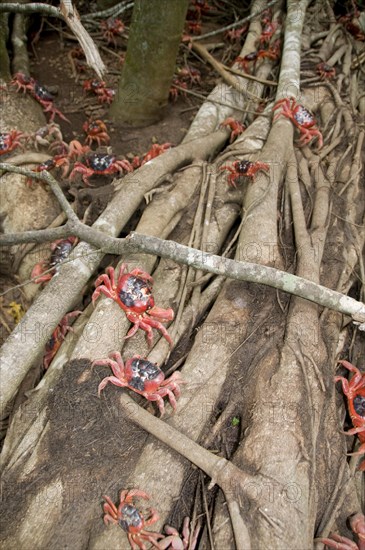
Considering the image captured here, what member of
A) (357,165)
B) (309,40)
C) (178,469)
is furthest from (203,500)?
(309,40)

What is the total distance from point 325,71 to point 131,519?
201 inches

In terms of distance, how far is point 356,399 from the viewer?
3.04 metres

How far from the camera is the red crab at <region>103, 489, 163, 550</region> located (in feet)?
7.40

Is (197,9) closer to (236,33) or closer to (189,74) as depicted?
(236,33)

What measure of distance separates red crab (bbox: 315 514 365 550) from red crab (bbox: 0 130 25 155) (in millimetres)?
4185

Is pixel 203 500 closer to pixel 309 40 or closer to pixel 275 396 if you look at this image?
pixel 275 396

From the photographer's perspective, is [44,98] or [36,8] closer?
[36,8]

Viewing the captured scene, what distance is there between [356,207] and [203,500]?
9.50 feet

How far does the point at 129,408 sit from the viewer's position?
8.59 feet

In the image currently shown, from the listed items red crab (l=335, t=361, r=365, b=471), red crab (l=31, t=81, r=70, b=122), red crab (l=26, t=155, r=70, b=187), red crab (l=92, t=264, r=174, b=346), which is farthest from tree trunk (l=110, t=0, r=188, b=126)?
red crab (l=335, t=361, r=365, b=471)

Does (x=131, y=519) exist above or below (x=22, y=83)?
below

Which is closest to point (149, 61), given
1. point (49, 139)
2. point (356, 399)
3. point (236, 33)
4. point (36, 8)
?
point (49, 139)

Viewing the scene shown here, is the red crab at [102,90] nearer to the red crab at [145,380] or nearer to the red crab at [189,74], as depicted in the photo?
the red crab at [189,74]

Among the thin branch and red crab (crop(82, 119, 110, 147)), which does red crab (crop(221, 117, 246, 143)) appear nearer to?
red crab (crop(82, 119, 110, 147))
